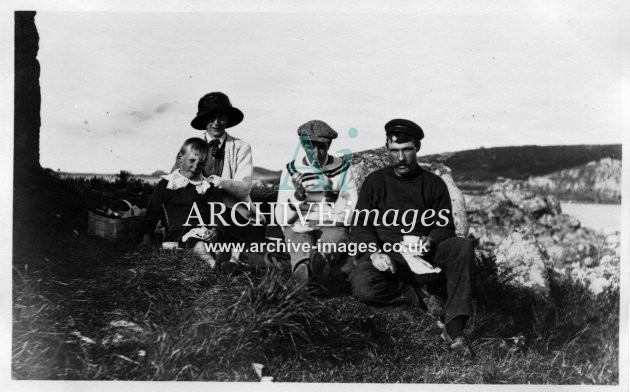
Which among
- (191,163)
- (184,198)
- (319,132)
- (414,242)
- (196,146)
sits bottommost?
(414,242)

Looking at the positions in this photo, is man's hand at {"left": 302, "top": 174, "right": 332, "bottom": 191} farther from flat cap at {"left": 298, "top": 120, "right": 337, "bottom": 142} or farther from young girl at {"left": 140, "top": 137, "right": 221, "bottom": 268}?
young girl at {"left": 140, "top": 137, "right": 221, "bottom": 268}

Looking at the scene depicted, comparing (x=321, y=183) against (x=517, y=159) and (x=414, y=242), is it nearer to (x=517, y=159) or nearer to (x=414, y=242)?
(x=414, y=242)

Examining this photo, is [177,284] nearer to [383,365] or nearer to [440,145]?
[383,365]

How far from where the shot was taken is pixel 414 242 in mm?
4273

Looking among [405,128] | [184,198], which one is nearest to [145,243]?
[184,198]

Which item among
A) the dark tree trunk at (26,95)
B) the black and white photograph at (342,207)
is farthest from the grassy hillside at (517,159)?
the dark tree trunk at (26,95)

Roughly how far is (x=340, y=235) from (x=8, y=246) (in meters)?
2.34

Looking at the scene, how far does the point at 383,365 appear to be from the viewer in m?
4.01

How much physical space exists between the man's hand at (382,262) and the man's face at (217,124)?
145cm

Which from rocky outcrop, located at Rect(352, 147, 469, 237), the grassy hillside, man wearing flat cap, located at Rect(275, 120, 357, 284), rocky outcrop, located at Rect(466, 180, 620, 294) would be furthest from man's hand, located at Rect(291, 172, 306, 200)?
rocky outcrop, located at Rect(466, 180, 620, 294)

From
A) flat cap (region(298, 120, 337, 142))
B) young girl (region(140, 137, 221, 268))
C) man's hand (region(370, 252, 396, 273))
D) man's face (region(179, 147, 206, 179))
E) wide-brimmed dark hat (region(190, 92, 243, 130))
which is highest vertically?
wide-brimmed dark hat (region(190, 92, 243, 130))

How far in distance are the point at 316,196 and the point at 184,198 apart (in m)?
0.95

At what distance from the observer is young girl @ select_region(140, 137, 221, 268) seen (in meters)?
4.43

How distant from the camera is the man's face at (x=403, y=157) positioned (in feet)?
14.3
